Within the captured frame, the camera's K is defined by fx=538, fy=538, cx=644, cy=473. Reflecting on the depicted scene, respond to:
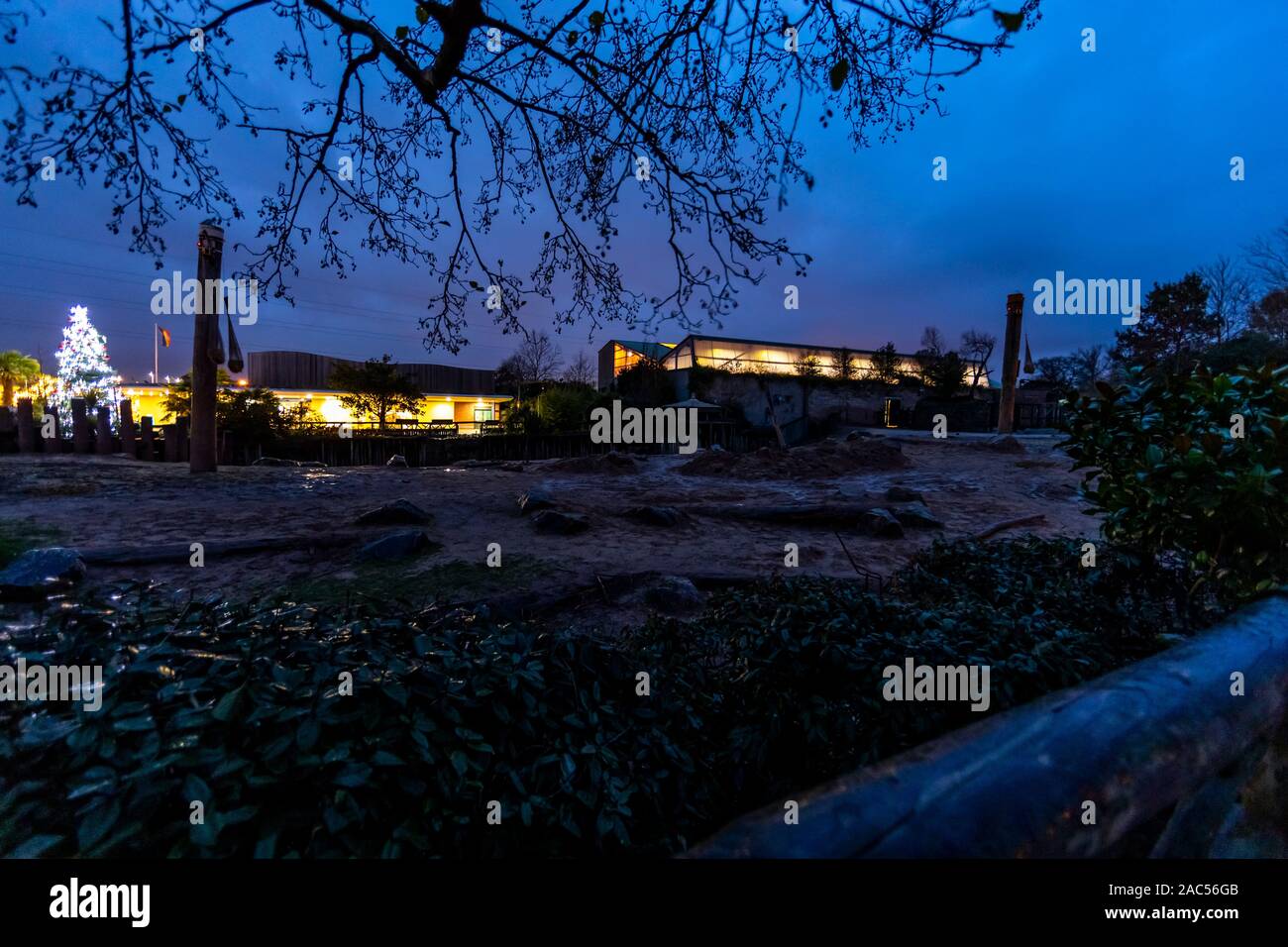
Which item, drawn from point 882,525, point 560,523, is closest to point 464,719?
point 560,523

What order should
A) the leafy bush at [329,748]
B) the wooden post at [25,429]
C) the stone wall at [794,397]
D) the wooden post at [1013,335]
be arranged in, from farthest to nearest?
the stone wall at [794,397] < the wooden post at [1013,335] < the wooden post at [25,429] < the leafy bush at [329,748]

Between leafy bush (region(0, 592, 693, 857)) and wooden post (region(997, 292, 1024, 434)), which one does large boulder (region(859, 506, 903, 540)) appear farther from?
wooden post (region(997, 292, 1024, 434))

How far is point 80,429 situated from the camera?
51.4 feet

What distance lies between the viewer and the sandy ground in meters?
5.86

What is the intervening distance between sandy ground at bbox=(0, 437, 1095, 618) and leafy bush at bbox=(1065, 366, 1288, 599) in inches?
118

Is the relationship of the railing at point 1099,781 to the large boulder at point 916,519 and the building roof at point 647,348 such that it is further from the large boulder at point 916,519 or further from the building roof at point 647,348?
the building roof at point 647,348

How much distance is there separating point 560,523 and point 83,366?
170 feet

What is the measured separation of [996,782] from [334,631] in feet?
9.29

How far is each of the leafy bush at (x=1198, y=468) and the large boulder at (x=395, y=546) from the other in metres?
6.55

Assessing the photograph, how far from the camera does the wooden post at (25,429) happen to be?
15328mm
